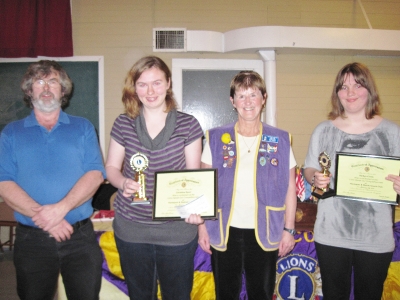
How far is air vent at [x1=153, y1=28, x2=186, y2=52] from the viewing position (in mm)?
4859

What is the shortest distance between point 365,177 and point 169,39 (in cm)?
385

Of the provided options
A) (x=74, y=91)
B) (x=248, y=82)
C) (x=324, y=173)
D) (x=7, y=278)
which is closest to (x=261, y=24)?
(x=74, y=91)

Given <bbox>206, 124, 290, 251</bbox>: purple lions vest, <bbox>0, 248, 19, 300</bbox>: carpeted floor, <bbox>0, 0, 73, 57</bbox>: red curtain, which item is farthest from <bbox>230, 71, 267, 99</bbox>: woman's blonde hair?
<bbox>0, 0, 73, 57</bbox>: red curtain

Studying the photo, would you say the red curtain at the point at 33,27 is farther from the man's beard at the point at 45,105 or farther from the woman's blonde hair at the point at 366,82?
the woman's blonde hair at the point at 366,82

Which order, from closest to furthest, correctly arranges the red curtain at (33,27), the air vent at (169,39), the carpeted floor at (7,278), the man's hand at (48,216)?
the man's hand at (48,216)
the carpeted floor at (7,278)
the red curtain at (33,27)
the air vent at (169,39)

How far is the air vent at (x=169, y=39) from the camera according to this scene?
15.9 ft

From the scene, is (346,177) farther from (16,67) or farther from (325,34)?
(16,67)

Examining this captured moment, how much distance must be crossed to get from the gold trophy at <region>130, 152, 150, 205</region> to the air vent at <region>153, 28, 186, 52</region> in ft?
11.7

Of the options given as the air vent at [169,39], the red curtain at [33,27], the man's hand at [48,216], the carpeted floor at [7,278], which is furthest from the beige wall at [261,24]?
the man's hand at [48,216]

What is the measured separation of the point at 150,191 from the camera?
176cm

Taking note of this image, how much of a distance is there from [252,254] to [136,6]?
4.39m

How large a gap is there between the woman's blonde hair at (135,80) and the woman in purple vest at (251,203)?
405 millimetres

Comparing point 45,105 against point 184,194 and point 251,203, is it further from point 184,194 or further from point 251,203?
point 251,203

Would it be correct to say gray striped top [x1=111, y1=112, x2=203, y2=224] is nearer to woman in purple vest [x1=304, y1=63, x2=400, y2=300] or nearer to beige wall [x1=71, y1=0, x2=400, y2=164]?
woman in purple vest [x1=304, y1=63, x2=400, y2=300]
